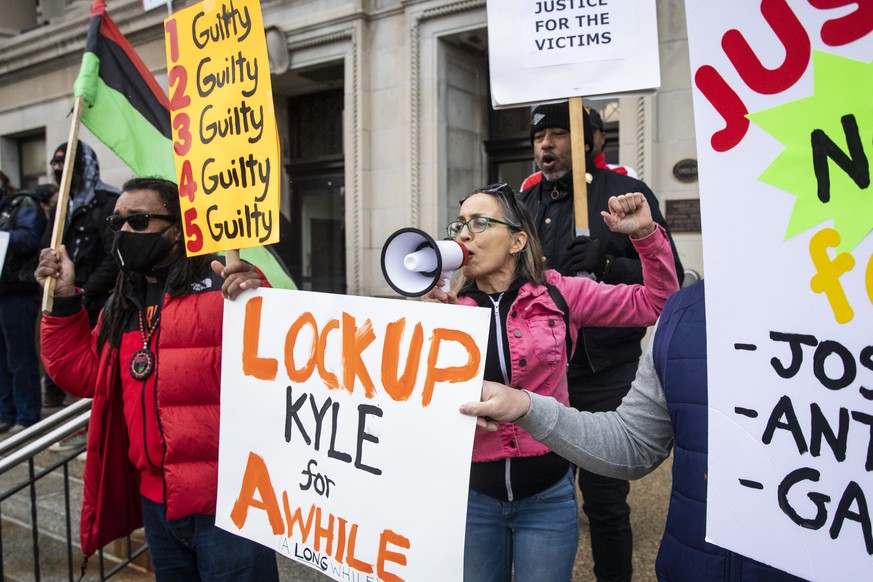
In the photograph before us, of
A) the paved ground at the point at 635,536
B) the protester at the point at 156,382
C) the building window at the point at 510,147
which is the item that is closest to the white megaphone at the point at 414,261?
the protester at the point at 156,382

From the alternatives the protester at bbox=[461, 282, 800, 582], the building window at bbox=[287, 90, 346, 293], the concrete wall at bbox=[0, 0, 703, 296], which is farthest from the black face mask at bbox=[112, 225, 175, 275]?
the building window at bbox=[287, 90, 346, 293]

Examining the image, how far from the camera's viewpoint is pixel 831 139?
960 millimetres

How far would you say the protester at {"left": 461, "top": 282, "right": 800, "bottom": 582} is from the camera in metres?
1.33

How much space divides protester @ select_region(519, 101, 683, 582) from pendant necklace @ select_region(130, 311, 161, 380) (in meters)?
1.56

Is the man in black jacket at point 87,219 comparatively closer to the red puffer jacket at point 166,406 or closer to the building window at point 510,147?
the red puffer jacket at point 166,406

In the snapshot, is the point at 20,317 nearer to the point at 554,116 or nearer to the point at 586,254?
the point at 554,116

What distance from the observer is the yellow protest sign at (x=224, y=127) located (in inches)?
74.3

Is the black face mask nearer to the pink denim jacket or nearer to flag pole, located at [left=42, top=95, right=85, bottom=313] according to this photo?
flag pole, located at [left=42, top=95, right=85, bottom=313]

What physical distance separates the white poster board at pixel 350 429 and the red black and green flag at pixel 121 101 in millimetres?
1362

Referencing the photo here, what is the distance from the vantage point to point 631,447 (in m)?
1.53

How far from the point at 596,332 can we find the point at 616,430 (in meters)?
1.13

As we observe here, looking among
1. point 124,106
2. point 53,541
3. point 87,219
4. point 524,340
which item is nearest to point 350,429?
point 524,340

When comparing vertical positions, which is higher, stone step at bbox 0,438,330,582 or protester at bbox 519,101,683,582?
protester at bbox 519,101,683,582

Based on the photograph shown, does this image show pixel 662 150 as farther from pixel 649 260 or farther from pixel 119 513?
pixel 119 513
